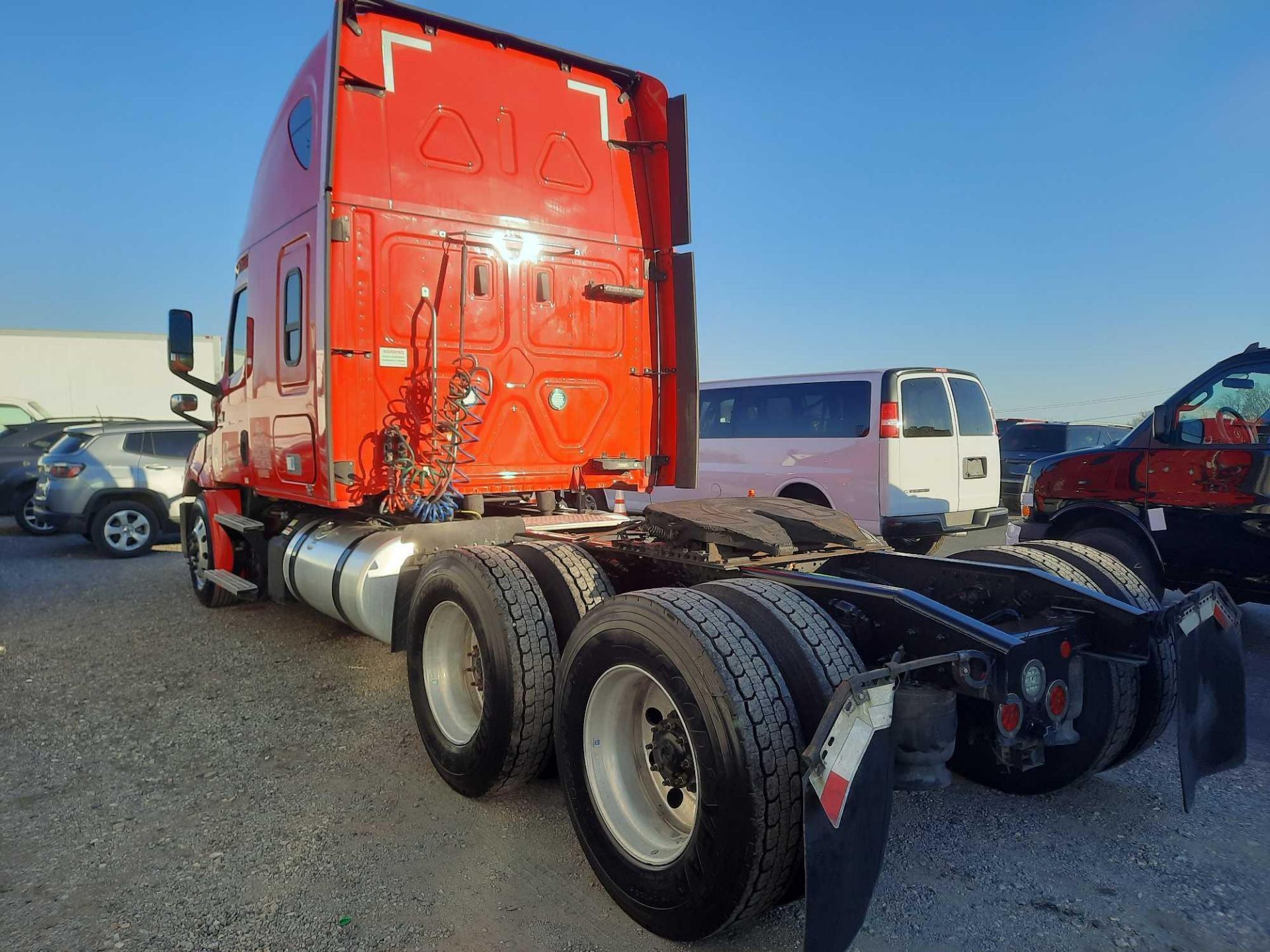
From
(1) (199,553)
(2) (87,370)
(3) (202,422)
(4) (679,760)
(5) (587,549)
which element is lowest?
(4) (679,760)

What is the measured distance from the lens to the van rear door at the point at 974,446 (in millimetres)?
9117

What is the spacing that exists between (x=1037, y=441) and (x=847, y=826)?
46.1ft

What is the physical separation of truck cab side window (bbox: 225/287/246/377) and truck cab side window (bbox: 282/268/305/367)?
112 cm

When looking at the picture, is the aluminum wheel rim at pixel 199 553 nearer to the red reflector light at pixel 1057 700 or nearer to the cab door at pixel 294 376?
the cab door at pixel 294 376

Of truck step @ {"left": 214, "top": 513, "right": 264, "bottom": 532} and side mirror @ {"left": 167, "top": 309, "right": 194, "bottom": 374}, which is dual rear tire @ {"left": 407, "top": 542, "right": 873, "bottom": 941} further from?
side mirror @ {"left": 167, "top": 309, "right": 194, "bottom": 374}

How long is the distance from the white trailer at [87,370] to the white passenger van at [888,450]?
1422 centimetres

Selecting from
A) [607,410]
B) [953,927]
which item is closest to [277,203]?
[607,410]

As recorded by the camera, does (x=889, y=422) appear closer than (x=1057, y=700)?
No

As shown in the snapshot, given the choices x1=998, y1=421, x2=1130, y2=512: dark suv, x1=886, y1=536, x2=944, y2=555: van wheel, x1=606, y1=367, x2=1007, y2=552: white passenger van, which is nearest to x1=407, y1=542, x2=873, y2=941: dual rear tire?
x1=606, y1=367, x2=1007, y2=552: white passenger van

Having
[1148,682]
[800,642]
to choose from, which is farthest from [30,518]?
[1148,682]

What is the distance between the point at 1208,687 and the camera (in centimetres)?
310

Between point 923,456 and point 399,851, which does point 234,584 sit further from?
point 923,456

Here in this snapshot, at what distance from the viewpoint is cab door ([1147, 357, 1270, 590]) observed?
5594 millimetres

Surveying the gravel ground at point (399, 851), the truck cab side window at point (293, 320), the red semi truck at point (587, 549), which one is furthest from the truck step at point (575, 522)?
the truck cab side window at point (293, 320)
